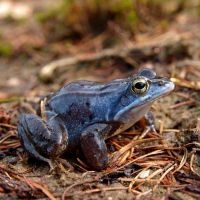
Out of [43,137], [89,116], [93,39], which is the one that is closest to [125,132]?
[89,116]

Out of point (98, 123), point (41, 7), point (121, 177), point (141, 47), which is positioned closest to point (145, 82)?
point (98, 123)

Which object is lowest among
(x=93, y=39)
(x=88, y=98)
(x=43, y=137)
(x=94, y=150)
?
(x=94, y=150)

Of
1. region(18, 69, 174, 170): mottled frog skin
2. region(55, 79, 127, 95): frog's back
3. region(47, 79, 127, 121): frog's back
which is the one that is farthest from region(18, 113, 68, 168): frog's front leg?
region(55, 79, 127, 95): frog's back

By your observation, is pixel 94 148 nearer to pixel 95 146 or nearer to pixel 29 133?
Answer: pixel 95 146

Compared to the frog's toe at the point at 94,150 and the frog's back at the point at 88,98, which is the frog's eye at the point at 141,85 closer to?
the frog's back at the point at 88,98

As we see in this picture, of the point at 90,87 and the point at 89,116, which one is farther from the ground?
the point at 90,87

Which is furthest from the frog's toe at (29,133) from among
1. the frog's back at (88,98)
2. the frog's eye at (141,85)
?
the frog's eye at (141,85)

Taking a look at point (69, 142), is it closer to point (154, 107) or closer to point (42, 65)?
point (154, 107)
